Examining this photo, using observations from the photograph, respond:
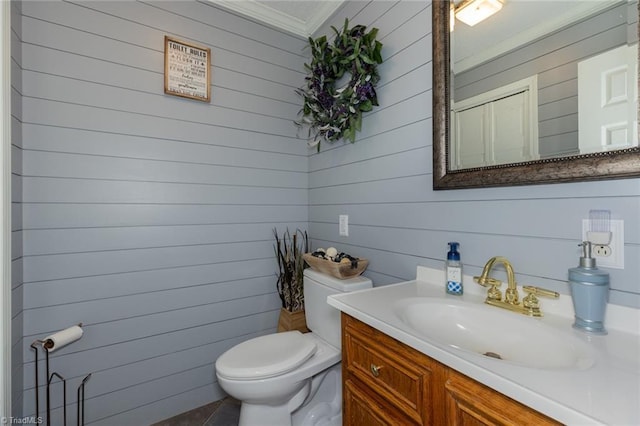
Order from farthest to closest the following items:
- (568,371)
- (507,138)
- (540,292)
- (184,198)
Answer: (184,198) < (507,138) < (540,292) < (568,371)

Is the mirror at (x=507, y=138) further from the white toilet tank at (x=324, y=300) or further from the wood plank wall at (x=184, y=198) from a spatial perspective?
the white toilet tank at (x=324, y=300)

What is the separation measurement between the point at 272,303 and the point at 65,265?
1.17m

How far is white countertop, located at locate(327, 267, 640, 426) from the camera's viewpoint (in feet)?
1.58

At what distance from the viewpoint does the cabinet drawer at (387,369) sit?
766mm

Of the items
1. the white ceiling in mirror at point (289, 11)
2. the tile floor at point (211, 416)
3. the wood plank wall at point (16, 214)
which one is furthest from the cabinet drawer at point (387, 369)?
the white ceiling in mirror at point (289, 11)

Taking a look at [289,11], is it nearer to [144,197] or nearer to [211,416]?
[144,197]

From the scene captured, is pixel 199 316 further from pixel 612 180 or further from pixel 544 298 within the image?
pixel 612 180

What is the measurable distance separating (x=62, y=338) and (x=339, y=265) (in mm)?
1300

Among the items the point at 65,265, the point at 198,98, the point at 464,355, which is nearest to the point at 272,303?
the point at 65,265

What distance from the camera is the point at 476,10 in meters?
1.15

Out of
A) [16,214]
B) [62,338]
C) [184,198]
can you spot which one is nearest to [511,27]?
[184,198]

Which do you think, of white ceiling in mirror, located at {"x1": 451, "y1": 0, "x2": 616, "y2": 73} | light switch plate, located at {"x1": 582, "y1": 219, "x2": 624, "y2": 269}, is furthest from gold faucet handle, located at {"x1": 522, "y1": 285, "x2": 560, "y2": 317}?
white ceiling in mirror, located at {"x1": 451, "y1": 0, "x2": 616, "y2": 73}

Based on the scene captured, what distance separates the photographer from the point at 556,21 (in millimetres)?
948

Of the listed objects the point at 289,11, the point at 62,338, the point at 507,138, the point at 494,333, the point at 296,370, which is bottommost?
the point at 296,370
